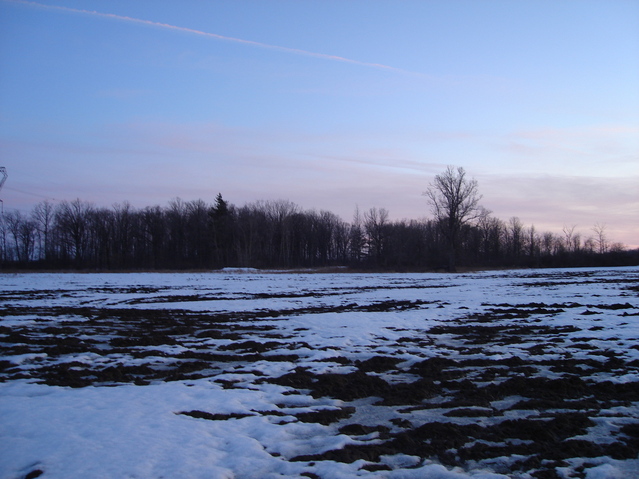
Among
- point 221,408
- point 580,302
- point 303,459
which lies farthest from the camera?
point 580,302

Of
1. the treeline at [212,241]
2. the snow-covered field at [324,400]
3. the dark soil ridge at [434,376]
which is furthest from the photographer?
the treeline at [212,241]

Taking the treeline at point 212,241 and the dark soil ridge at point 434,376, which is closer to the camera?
the dark soil ridge at point 434,376

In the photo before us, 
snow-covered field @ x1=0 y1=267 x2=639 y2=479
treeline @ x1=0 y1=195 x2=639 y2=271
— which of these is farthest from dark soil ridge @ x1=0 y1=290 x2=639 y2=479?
treeline @ x1=0 y1=195 x2=639 y2=271

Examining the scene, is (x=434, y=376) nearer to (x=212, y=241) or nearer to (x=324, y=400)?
Answer: (x=324, y=400)

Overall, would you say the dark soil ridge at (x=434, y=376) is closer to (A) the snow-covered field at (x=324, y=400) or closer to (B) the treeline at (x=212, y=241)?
(A) the snow-covered field at (x=324, y=400)

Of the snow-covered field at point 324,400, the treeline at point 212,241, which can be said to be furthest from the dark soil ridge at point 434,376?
the treeline at point 212,241

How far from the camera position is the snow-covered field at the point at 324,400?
4312 mm

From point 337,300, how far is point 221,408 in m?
15.5

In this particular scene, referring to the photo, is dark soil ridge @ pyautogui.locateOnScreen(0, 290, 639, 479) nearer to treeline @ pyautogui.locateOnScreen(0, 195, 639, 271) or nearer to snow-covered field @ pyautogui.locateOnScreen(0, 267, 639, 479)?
snow-covered field @ pyautogui.locateOnScreen(0, 267, 639, 479)

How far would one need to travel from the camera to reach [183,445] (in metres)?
4.71

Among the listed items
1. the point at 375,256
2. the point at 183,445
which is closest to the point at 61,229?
the point at 375,256

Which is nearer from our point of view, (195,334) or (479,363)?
Answer: (479,363)

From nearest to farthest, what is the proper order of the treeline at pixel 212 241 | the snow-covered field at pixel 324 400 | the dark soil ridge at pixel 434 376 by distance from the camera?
the snow-covered field at pixel 324 400, the dark soil ridge at pixel 434 376, the treeline at pixel 212 241

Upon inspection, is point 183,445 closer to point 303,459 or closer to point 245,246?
point 303,459
